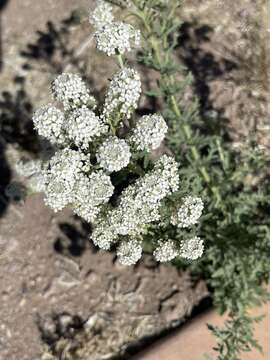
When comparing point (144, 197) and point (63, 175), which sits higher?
point (63, 175)

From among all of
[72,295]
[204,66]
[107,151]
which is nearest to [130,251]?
[107,151]

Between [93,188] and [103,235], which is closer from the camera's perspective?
[93,188]

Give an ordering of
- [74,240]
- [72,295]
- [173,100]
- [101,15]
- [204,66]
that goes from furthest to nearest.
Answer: [204,66], [74,240], [72,295], [173,100], [101,15]

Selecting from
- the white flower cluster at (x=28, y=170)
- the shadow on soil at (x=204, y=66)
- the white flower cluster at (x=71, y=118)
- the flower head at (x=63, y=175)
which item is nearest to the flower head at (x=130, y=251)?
the flower head at (x=63, y=175)

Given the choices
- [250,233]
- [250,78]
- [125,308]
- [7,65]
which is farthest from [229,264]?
[7,65]

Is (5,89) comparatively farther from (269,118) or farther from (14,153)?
(269,118)

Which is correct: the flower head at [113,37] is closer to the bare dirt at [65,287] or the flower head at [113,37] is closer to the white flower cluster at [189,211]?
the white flower cluster at [189,211]

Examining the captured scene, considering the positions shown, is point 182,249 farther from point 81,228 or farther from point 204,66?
point 204,66
